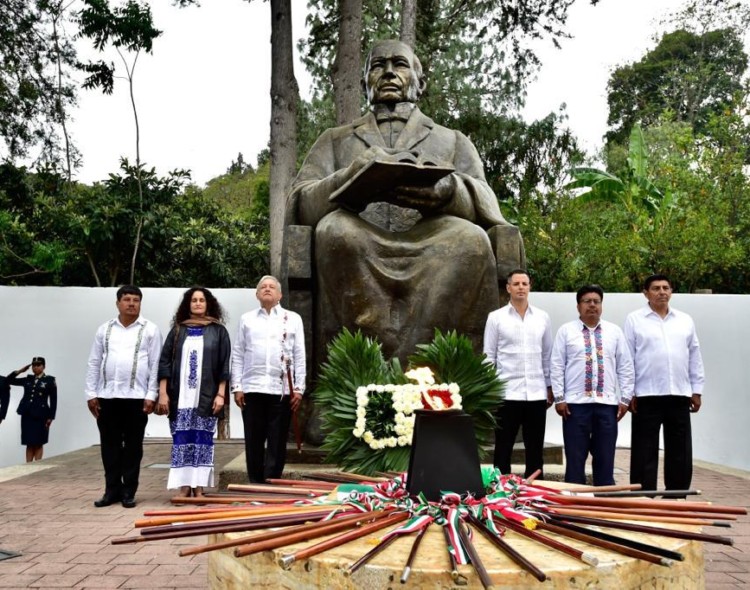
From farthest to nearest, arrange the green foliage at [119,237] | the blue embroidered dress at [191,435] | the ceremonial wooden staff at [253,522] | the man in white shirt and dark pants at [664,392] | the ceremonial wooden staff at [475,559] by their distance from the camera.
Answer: the green foliage at [119,237]
the blue embroidered dress at [191,435]
the man in white shirt and dark pants at [664,392]
the ceremonial wooden staff at [253,522]
the ceremonial wooden staff at [475,559]

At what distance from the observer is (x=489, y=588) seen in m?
1.41

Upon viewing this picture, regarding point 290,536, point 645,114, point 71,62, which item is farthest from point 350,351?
point 645,114

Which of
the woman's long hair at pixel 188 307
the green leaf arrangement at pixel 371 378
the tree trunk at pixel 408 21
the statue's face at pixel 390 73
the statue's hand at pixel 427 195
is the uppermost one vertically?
the tree trunk at pixel 408 21

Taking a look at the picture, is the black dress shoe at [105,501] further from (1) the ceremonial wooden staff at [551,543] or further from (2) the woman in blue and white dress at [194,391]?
(1) the ceremonial wooden staff at [551,543]

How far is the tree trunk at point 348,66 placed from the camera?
10.6 meters

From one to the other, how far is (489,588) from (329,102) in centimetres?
1877

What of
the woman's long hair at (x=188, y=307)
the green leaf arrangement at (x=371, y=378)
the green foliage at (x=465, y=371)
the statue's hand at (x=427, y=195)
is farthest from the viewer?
the woman's long hair at (x=188, y=307)

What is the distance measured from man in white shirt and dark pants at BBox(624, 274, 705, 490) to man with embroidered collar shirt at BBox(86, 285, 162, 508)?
301 centimetres

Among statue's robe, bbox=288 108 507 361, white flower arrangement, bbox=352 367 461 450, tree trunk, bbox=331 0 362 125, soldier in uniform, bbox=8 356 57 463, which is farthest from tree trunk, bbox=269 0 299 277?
white flower arrangement, bbox=352 367 461 450

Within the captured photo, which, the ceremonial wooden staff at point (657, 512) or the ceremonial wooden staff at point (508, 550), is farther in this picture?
the ceremonial wooden staff at point (657, 512)

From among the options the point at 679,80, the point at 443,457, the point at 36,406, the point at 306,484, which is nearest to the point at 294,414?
the point at 306,484

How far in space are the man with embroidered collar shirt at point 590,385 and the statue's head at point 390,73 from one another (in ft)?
6.79

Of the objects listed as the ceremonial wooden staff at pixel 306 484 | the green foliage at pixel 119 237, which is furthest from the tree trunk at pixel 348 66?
the ceremonial wooden staff at pixel 306 484

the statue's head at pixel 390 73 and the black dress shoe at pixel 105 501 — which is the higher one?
the statue's head at pixel 390 73
